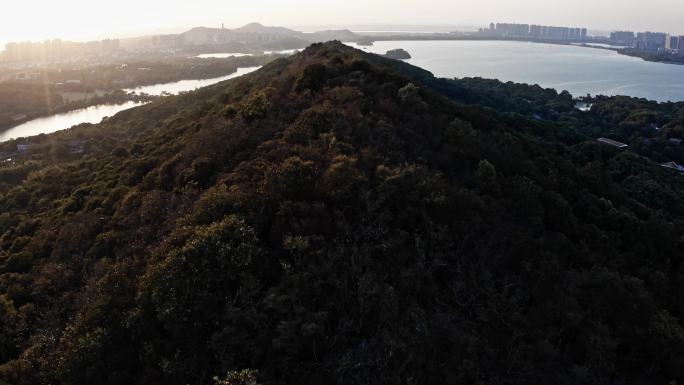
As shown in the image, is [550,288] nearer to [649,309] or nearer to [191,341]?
[649,309]

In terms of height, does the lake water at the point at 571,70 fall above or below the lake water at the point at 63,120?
above

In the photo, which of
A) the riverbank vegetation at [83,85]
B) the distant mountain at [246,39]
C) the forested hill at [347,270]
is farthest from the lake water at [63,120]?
the distant mountain at [246,39]

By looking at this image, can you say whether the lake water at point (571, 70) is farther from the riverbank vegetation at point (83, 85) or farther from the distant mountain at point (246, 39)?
the riverbank vegetation at point (83, 85)

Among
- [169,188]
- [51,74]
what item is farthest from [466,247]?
[51,74]

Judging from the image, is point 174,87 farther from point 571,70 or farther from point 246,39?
point 246,39

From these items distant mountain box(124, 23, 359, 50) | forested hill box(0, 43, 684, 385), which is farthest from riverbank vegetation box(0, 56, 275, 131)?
forested hill box(0, 43, 684, 385)

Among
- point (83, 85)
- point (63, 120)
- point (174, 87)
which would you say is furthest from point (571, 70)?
point (83, 85)
